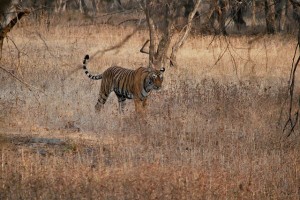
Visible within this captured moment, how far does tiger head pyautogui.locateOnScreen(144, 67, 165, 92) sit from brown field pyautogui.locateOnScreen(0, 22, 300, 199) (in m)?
0.46

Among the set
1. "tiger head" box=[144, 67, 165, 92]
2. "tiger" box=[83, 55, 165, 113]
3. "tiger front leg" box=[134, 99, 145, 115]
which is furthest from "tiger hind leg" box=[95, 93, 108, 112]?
"tiger head" box=[144, 67, 165, 92]

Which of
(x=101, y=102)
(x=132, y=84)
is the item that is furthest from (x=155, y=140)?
(x=101, y=102)

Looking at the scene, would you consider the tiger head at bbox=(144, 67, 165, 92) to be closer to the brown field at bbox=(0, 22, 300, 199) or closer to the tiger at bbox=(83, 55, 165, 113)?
the tiger at bbox=(83, 55, 165, 113)

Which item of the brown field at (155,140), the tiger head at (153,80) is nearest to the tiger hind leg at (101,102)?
the brown field at (155,140)

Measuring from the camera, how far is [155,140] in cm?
980

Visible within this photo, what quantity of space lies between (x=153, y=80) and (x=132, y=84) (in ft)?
1.58

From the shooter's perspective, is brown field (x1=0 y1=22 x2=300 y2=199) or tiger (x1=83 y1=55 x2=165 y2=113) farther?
tiger (x1=83 y1=55 x2=165 y2=113)

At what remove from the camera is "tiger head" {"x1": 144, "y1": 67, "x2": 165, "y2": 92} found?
39.3 ft

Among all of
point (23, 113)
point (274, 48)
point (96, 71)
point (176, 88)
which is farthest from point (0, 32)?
point (274, 48)

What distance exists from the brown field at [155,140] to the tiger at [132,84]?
0.80 ft

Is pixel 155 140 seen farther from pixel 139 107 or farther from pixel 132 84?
pixel 132 84

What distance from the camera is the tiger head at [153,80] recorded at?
1197 centimetres

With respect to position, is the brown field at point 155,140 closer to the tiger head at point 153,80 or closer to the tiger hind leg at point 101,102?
the tiger hind leg at point 101,102

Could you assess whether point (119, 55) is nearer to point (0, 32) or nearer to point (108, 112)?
point (108, 112)
